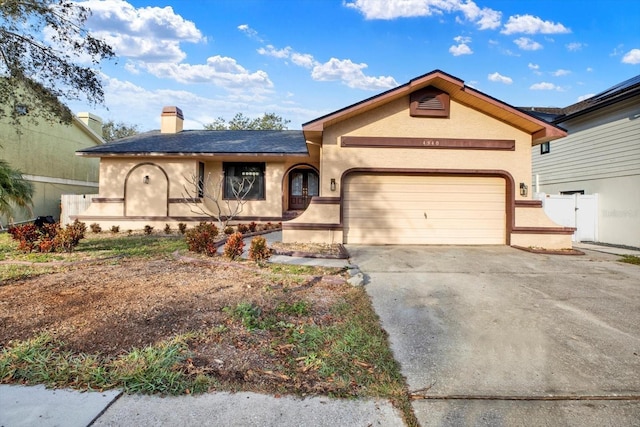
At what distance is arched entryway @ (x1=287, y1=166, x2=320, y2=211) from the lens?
16.4m

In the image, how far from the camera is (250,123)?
3888cm

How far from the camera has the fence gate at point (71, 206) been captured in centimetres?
1435

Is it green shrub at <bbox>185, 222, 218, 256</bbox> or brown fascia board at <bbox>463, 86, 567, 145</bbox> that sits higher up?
brown fascia board at <bbox>463, 86, 567, 145</bbox>

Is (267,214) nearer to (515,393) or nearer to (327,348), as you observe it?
(327,348)

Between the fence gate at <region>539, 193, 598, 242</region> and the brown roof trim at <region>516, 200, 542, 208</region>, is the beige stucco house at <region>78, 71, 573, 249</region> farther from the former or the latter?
the fence gate at <region>539, 193, 598, 242</region>

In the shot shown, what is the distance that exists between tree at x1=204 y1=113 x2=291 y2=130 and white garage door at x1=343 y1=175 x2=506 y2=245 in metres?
30.3

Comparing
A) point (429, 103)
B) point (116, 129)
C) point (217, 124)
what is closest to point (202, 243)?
point (429, 103)

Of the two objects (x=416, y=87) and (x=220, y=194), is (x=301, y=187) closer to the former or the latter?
(x=220, y=194)

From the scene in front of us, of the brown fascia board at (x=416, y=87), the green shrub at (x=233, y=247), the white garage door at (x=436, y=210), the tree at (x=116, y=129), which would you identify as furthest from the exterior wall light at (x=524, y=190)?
the tree at (x=116, y=129)

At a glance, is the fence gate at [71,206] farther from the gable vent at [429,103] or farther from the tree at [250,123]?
the tree at [250,123]

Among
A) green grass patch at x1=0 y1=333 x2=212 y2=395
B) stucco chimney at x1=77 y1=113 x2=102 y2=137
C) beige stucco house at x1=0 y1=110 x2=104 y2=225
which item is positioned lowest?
green grass patch at x1=0 y1=333 x2=212 y2=395

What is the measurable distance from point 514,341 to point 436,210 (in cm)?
724

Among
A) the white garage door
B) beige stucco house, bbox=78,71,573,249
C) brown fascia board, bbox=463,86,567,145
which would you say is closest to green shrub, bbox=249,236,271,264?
beige stucco house, bbox=78,71,573,249

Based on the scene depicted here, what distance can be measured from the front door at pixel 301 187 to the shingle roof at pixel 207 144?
5.13 ft
